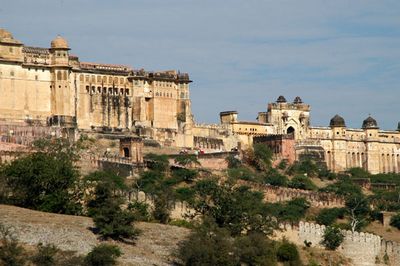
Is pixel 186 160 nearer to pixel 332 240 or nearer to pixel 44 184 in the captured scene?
pixel 332 240

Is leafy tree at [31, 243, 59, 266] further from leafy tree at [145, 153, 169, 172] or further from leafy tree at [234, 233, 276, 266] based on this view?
leafy tree at [145, 153, 169, 172]

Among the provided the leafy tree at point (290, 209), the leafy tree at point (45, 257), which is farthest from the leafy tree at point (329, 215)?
the leafy tree at point (45, 257)

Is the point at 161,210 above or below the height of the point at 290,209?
above

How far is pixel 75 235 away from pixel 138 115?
5081 centimetres

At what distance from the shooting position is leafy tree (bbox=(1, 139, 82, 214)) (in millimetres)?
68812

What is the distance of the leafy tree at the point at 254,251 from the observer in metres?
65.8

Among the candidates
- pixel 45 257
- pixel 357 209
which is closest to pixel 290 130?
pixel 357 209

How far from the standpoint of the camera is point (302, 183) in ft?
337

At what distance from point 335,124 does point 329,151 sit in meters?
4.47

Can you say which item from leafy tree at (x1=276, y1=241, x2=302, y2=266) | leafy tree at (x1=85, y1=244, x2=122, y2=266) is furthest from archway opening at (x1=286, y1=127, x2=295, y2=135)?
leafy tree at (x1=85, y1=244, x2=122, y2=266)

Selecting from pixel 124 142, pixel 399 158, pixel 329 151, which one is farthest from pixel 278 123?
pixel 124 142

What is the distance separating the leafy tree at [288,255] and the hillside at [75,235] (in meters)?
5.78

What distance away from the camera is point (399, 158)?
447ft

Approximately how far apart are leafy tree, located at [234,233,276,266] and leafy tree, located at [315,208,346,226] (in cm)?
2050
